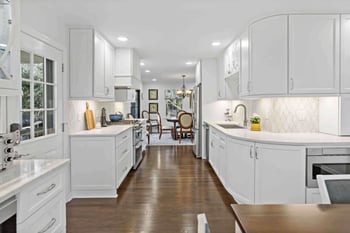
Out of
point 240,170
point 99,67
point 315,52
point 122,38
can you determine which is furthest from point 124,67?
point 315,52

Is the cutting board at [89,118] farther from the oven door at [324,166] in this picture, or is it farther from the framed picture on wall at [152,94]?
the framed picture on wall at [152,94]

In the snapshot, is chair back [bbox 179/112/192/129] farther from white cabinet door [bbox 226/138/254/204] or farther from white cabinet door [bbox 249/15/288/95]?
white cabinet door [bbox 249/15/288/95]

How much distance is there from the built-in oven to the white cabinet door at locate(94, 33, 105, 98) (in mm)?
2971

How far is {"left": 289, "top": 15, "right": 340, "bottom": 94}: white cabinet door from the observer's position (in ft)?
10.6

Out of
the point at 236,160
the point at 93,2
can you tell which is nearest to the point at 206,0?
the point at 93,2

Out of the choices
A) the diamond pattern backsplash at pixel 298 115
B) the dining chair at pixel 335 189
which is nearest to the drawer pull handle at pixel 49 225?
the dining chair at pixel 335 189

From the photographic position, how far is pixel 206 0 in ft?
9.66

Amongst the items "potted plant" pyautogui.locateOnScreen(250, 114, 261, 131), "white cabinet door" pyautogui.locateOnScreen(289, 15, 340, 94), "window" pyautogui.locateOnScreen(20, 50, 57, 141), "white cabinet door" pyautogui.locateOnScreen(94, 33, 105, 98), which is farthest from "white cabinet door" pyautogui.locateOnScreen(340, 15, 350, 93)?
"window" pyautogui.locateOnScreen(20, 50, 57, 141)

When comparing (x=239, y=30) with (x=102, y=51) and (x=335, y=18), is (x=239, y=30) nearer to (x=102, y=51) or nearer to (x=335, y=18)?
(x=335, y=18)

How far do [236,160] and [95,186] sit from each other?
1.99 meters

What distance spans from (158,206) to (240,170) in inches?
44.7

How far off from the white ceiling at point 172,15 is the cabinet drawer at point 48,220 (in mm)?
2061

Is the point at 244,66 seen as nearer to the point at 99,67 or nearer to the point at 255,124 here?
the point at 255,124

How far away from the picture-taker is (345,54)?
3240 mm
